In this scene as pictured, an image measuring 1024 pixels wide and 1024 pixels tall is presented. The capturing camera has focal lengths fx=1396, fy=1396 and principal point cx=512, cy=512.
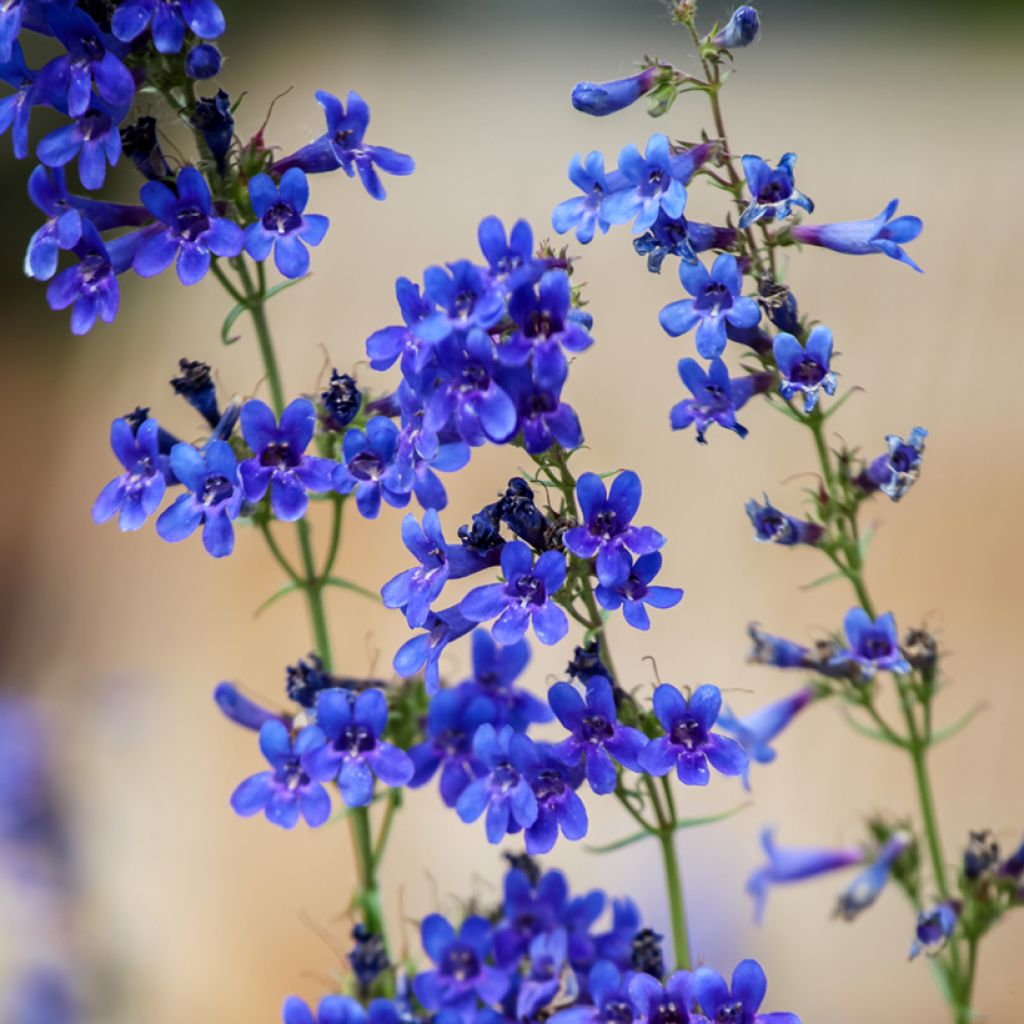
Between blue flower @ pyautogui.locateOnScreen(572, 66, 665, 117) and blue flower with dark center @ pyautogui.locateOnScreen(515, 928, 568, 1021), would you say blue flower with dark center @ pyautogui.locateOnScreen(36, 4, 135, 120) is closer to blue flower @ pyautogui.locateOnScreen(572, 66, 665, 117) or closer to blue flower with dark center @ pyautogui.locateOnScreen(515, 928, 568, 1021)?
blue flower @ pyautogui.locateOnScreen(572, 66, 665, 117)

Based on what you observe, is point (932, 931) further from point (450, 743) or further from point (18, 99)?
point (18, 99)

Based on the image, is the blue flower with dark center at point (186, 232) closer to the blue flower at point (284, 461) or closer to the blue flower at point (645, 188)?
the blue flower at point (284, 461)

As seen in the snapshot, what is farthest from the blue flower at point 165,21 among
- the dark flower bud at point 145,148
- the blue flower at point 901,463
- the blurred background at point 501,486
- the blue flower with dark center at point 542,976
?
the blurred background at point 501,486

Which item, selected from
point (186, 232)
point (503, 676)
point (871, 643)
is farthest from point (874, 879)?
point (186, 232)

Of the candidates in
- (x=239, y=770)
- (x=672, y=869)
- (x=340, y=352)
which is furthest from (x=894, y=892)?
(x=340, y=352)

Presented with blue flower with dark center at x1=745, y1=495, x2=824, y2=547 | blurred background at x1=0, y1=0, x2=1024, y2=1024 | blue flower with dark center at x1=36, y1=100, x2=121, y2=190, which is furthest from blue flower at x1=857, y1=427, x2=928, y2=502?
blurred background at x1=0, y1=0, x2=1024, y2=1024

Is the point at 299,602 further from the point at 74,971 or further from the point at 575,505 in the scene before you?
the point at 575,505
